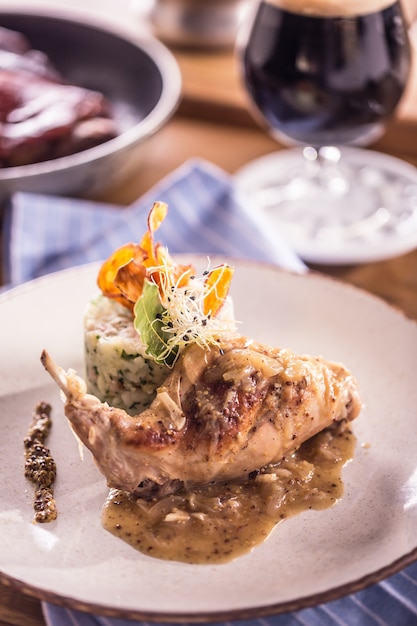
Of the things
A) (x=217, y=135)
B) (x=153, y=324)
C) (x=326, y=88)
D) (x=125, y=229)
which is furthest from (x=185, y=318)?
(x=217, y=135)

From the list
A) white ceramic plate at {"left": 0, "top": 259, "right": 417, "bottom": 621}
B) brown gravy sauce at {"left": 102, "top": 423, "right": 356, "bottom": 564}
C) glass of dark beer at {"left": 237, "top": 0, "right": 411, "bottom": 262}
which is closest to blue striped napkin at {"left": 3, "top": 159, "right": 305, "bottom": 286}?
glass of dark beer at {"left": 237, "top": 0, "right": 411, "bottom": 262}

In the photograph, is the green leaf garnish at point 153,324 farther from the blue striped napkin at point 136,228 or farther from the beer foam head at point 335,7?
the beer foam head at point 335,7

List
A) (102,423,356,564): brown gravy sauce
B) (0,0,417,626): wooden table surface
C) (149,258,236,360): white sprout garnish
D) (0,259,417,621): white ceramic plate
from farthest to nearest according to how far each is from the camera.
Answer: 1. (0,0,417,626): wooden table surface
2. (149,258,236,360): white sprout garnish
3. (102,423,356,564): brown gravy sauce
4. (0,259,417,621): white ceramic plate

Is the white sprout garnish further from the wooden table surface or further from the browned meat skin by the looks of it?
the wooden table surface

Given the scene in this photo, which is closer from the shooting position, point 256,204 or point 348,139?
point 348,139

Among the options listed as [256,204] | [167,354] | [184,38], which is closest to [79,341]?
[167,354]

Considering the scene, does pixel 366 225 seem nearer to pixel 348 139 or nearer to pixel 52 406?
pixel 348 139

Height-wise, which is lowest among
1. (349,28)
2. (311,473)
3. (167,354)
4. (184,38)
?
(184,38)
